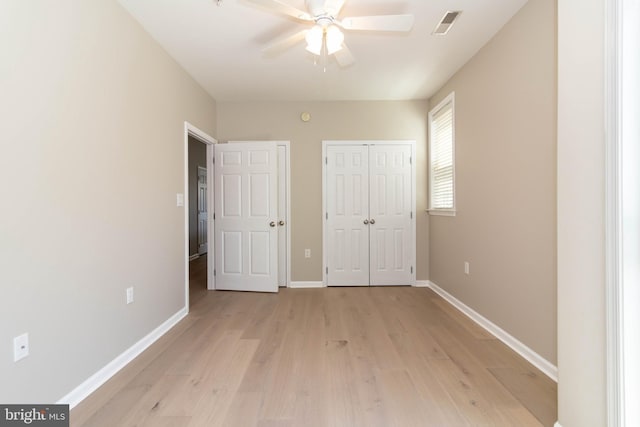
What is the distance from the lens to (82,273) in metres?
1.70

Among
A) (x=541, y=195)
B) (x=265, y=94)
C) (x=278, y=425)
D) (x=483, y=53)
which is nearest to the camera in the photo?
(x=278, y=425)

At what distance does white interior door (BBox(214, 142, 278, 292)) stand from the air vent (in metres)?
2.20

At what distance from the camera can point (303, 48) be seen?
265 centimetres

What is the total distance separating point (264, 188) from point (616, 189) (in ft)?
10.8

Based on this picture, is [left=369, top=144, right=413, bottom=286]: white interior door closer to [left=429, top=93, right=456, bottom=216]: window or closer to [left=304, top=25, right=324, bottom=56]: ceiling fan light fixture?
[left=429, top=93, right=456, bottom=216]: window

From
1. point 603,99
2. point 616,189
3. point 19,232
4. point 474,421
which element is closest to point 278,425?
point 474,421

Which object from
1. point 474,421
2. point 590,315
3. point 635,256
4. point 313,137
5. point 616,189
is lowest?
point 474,421

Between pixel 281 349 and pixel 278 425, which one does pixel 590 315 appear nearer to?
pixel 278 425

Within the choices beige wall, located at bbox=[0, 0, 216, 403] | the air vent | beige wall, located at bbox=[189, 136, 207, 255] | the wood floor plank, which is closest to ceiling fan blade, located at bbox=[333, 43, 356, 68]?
the air vent

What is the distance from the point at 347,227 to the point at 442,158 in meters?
1.53

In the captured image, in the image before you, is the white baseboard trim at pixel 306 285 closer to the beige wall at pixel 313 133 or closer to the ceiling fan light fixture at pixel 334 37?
the beige wall at pixel 313 133

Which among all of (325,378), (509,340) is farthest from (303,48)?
(509,340)

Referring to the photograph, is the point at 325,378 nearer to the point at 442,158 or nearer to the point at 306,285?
the point at 306,285

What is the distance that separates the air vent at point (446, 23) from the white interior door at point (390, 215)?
1.69 m
